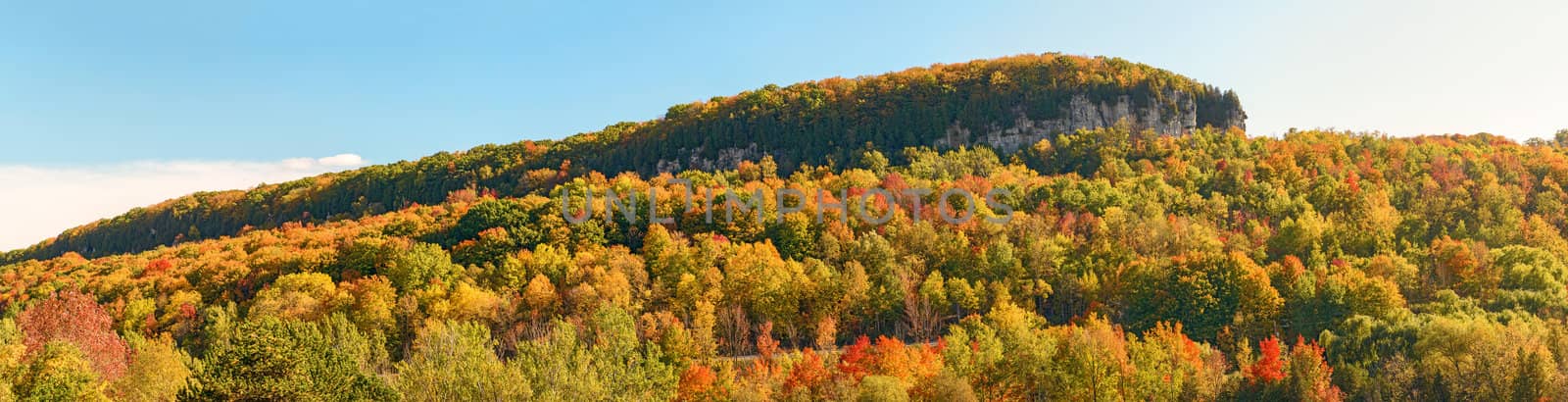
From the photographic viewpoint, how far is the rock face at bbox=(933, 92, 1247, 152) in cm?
14500

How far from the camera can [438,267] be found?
86875 millimetres

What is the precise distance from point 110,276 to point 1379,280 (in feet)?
439

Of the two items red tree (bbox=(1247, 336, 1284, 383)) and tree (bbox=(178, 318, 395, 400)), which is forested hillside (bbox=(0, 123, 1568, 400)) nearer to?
tree (bbox=(178, 318, 395, 400))

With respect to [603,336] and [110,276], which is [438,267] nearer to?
[603,336]

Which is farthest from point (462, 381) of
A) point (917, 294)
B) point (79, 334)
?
point (917, 294)

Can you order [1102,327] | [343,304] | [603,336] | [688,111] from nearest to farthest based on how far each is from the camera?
1. [603,336]
2. [1102,327]
3. [343,304]
4. [688,111]

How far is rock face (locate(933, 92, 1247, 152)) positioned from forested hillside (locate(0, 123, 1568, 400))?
7.35 meters

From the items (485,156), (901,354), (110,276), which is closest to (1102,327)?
(901,354)

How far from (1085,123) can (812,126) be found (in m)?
48.3

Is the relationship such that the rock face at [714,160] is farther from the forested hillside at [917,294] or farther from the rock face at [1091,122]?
the forested hillside at [917,294]

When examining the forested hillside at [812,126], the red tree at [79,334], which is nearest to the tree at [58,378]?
the red tree at [79,334]

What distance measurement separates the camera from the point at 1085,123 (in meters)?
147

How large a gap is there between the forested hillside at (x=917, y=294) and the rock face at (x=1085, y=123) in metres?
7.35

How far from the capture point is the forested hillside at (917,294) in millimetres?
50656
